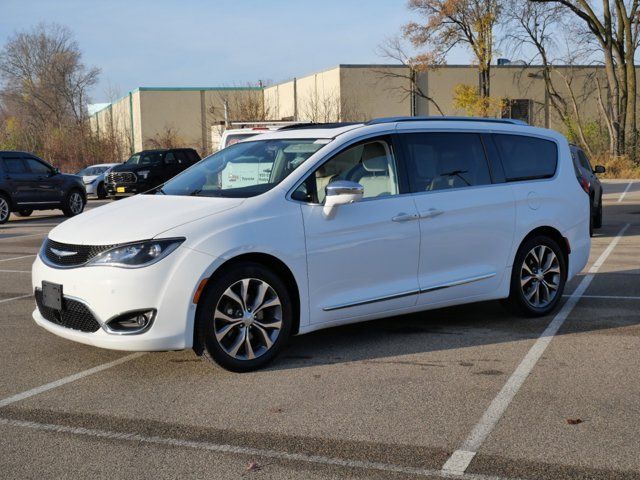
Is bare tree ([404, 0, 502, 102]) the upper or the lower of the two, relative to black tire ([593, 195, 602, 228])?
upper

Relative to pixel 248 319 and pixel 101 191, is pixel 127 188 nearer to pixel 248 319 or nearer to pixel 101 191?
pixel 101 191

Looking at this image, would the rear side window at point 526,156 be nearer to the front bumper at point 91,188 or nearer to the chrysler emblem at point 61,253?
the chrysler emblem at point 61,253

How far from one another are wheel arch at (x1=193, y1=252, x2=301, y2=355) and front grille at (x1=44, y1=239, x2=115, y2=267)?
0.74m

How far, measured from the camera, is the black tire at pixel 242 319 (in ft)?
18.6

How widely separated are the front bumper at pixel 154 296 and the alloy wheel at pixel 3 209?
16.4 meters

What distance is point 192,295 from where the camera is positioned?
18.2 feet

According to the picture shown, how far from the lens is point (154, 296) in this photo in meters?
5.48

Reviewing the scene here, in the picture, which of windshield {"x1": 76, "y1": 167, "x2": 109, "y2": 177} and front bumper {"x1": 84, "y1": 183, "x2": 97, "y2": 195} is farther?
windshield {"x1": 76, "y1": 167, "x2": 109, "y2": 177}

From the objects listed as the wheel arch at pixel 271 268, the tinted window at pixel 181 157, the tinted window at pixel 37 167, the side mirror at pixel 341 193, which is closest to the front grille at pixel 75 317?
the wheel arch at pixel 271 268

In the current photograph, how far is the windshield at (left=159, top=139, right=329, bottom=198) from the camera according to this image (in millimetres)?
6340

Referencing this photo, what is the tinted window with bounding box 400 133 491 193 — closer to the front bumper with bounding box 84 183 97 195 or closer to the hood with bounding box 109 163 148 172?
the hood with bounding box 109 163 148 172

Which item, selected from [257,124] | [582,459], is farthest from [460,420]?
[257,124]

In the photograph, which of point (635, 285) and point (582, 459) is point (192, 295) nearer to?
point (582, 459)

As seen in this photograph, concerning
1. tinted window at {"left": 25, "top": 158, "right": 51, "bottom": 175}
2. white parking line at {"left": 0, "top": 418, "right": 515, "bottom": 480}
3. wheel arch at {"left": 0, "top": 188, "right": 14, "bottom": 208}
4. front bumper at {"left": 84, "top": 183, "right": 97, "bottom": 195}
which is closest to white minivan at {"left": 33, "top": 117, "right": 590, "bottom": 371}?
white parking line at {"left": 0, "top": 418, "right": 515, "bottom": 480}
